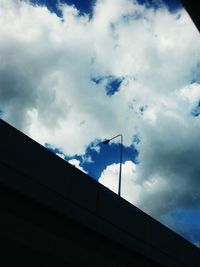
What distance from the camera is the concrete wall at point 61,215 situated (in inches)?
400

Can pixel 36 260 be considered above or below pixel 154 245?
below

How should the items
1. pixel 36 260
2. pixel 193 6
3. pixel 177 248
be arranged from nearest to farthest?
pixel 193 6, pixel 36 260, pixel 177 248

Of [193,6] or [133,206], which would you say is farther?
[133,206]

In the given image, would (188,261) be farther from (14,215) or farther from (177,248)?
(14,215)

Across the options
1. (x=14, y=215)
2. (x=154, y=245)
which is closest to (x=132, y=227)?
(x=154, y=245)

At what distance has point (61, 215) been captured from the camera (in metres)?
11.6

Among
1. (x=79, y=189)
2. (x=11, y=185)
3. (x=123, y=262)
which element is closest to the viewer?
(x=11, y=185)

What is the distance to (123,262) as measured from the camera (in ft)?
46.5

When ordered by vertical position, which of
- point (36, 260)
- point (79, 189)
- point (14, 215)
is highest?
point (79, 189)

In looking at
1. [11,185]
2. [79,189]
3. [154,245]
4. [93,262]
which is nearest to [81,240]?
[93,262]

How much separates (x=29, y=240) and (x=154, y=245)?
25.5ft

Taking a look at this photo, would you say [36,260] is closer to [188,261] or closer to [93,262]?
[93,262]

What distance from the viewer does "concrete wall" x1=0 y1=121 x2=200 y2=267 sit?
1015 centimetres

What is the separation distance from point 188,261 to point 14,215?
13006 millimetres
